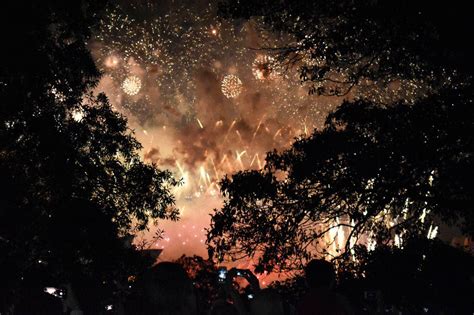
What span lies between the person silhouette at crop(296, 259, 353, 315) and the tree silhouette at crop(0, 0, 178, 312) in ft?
32.0

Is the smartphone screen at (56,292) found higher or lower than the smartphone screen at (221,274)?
higher

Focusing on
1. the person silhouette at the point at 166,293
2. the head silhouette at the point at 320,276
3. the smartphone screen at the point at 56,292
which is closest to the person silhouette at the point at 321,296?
the head silhouette at the point at 320,276

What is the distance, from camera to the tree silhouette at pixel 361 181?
9.91 metres

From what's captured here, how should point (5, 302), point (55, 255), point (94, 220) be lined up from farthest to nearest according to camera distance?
point (94, 220), point (55, 255), point (5, 302)

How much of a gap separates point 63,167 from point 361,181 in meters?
9.45

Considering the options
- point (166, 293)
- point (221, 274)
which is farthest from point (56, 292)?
point (166, 293)

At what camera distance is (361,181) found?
10.4 meters

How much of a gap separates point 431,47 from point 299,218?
4.12m

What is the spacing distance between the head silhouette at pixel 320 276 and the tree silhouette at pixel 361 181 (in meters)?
5.71

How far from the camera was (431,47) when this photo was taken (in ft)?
33.0

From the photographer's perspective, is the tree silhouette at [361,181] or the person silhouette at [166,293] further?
the tree silhouette at [361,181]

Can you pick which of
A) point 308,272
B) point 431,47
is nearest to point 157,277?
point 308,272

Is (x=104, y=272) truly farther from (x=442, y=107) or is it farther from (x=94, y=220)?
(x=442, y=107)

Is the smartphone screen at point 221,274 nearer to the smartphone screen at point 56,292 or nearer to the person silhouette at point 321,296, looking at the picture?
the person silhouette at point 321,296
